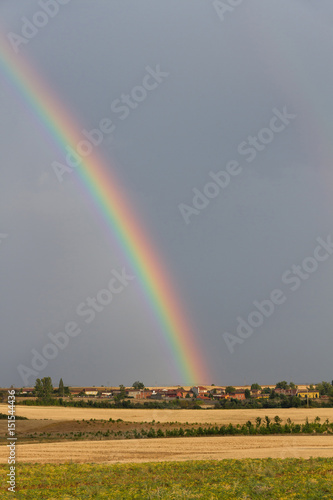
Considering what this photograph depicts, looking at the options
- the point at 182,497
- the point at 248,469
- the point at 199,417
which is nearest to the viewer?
the point at 182,497

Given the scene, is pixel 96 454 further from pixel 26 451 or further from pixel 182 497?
pixel 182 497

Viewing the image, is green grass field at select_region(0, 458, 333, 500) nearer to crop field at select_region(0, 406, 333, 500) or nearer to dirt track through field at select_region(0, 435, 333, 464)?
crop field at select_region(0, 406, 333, 500)

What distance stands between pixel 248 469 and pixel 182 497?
8.09 meters

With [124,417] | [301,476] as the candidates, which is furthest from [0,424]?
[301,476]

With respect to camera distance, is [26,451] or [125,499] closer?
[125,499]

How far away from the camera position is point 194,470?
25812mm

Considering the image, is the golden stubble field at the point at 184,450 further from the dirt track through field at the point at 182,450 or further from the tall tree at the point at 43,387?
the tall tree at the point at 43,387

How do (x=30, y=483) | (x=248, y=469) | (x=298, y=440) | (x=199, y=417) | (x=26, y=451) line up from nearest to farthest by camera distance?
(x=30, y=483) < (x=248, y=469) < (x=26, y=451) < (x=298, y=440) < (x=199, y=417)

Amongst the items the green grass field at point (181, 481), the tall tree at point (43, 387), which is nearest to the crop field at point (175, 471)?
the green grass field at point (181, 481)

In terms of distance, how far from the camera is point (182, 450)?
39.3m

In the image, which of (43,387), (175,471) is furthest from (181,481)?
(43,387)

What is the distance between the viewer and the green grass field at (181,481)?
61.7 ft

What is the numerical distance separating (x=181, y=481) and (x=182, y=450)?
58.0 ft

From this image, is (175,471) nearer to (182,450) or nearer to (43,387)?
(182,450)
